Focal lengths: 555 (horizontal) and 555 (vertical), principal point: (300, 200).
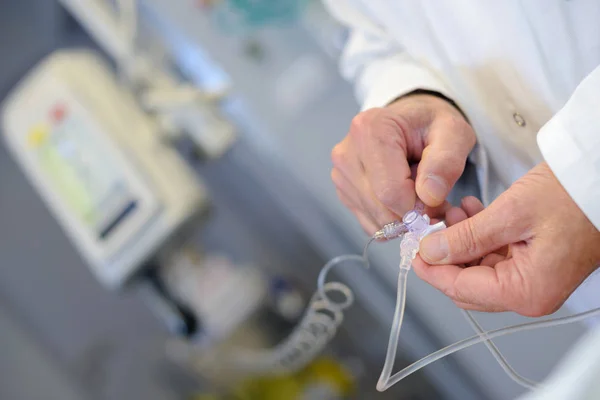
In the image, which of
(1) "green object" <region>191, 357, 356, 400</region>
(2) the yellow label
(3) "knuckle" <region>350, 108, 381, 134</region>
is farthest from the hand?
(2) the yellow label

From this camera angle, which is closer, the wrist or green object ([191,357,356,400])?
the wrist

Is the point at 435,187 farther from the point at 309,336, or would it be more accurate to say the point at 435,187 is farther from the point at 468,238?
the point at 309,336

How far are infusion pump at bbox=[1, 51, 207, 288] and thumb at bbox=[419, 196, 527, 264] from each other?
630 millimetres


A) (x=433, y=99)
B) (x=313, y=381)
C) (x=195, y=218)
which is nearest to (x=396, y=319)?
(x=433, y=99)

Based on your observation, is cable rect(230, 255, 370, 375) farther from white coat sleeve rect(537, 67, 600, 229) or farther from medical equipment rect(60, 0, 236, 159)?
medical equipment rect(60, 0, 236, 159)

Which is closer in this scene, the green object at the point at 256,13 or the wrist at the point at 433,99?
the wrist at the point at 433,99

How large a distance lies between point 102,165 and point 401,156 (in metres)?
0.68

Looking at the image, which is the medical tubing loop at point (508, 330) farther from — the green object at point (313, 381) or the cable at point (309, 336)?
the green object at point (313, 381)

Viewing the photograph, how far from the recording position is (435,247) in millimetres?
471

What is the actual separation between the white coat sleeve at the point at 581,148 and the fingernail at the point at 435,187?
0.09 meters

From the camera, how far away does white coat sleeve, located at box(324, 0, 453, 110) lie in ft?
1.98

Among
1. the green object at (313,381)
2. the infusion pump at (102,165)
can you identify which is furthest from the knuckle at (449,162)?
the green object at (313,381)

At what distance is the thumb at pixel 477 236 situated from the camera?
1.44ft

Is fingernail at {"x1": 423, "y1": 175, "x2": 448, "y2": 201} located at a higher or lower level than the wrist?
lower
